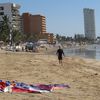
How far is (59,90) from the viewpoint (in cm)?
1117

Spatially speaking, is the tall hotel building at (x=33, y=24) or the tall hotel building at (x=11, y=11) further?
the tall hotel building at (x=33, y=24)

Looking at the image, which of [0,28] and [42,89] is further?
[0,28]

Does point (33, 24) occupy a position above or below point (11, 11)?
below

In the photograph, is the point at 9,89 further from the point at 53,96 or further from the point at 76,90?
the point at 76,90

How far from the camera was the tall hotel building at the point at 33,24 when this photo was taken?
18079cm

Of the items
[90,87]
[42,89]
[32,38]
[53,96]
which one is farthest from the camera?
[32,38]

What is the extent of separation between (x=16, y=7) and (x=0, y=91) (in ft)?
451

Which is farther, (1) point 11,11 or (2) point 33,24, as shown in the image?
(2) point 33,24

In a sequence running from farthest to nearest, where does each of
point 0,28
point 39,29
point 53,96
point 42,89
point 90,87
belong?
point 39,29, point 0,28, point 90,87, point 42,89, point 53,96

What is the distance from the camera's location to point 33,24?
186m

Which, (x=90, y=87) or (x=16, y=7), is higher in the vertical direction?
(x=16, y=7)

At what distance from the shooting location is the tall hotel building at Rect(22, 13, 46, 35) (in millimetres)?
Result: 180788

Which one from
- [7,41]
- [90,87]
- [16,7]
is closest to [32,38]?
[16,7]

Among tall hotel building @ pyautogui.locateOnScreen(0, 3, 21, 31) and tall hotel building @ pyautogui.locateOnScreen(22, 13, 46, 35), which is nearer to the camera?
tall hotel building @ pyautogui.locateOnScreen(0, 3, 21, 31)
